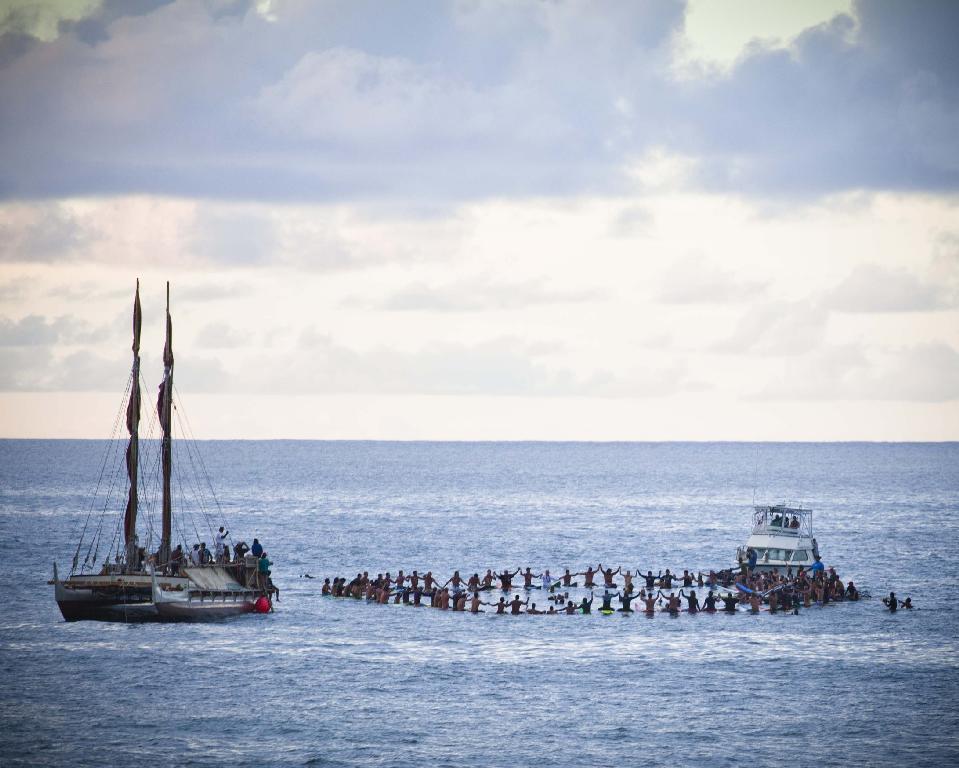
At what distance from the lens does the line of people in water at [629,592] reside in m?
76.6

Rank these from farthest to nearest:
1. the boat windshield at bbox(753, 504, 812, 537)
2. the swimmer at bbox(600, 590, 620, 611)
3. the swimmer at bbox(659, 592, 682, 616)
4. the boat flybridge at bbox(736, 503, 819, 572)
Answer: the boat windshield at bbox(753, 504, 812, 537) < the boat flybridge at bbox(736, 503, 819, 572) < the swimmer at bbox(600, 590, 620, 611) < the swimmer at bbox(659, 592, 682, 616)

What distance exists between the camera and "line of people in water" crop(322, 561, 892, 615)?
3017 inches

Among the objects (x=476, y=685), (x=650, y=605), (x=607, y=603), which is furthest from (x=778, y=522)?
(x=476, y=685)

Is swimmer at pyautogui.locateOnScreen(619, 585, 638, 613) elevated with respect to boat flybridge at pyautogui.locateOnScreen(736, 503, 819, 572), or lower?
lower

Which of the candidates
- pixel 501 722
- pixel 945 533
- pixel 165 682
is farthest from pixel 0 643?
pixel 945 533

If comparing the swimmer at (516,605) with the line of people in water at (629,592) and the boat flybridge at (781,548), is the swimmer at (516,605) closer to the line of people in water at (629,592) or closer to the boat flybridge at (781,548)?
the line of people in water at (629,592)

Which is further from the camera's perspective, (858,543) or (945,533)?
(945,533)

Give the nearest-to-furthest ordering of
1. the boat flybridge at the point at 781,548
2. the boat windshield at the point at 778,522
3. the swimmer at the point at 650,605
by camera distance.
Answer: the swimmer at the point at 650,605 → the boat flybridge at the point at 781,548 → the boat windshield at the point at 778,522

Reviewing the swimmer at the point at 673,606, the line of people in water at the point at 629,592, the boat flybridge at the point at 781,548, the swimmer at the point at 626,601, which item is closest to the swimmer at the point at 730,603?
the line of people in water at the point at 629,592

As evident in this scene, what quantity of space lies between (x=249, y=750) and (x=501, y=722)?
9638mm

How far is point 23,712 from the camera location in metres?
51.5

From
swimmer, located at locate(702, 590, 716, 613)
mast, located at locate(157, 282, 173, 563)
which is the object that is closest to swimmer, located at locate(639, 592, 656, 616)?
swimmer, located at locate(702, 590, 716, 613)

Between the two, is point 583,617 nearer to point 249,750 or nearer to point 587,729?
point 587,729

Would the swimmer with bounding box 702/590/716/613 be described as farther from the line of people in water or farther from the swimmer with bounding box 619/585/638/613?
the swimmer with bounding box 619/585/638/613
